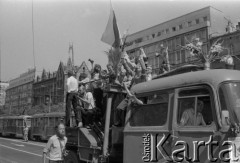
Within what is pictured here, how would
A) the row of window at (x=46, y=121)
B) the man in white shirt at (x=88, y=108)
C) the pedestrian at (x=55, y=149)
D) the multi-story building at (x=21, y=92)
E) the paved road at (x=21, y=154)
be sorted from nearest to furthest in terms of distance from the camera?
the pedestrian at (x=55, y=149)
the man in white shirt at (x=88, y=108)
the paved road at (x=21, y=154)
the row of window at (x=46, y=121)
the multi-story building at (x=21, y=92)

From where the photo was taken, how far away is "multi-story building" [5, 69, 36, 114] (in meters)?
113

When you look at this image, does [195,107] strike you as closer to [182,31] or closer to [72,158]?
[72,158]

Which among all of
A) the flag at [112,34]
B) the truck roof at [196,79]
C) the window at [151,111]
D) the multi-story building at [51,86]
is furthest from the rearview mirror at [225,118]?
the multi-story building at [51,86]

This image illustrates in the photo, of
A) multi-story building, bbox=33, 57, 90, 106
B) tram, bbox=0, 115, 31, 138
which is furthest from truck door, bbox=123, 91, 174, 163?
multi-story building, bbox=33, 57, 90, 106

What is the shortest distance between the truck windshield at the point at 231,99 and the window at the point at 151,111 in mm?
981

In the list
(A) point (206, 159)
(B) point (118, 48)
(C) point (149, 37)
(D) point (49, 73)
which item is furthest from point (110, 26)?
(D) point (49, 73)

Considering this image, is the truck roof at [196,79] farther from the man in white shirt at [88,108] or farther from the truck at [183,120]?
the man in white shirt at [88,108]

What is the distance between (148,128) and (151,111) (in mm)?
293

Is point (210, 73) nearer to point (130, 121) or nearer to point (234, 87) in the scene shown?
point (234, 87)

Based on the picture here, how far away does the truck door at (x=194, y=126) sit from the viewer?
13.6ft

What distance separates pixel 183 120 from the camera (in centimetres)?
454

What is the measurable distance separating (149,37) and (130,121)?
164ft

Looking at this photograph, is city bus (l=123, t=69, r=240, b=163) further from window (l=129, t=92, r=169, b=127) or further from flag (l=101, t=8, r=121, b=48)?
flag (l=101, t=8, r=121, b=48)

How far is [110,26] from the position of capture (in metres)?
6.37
